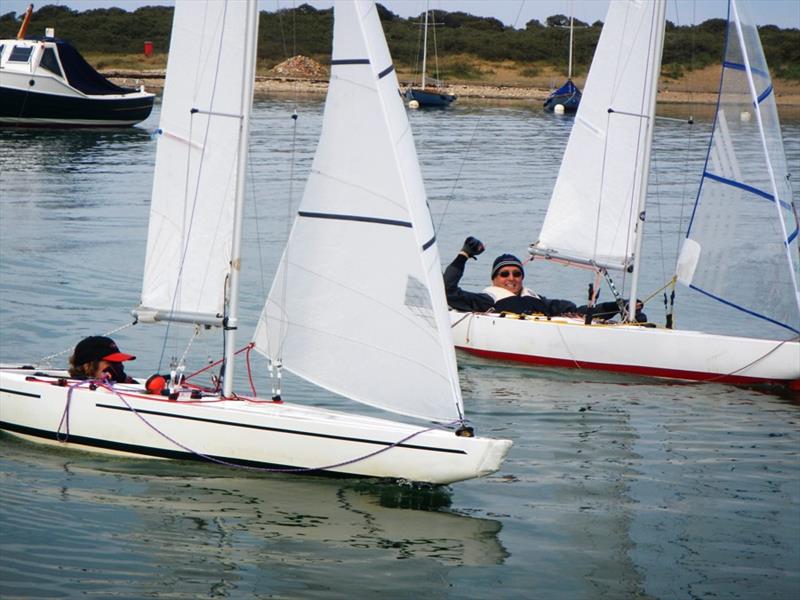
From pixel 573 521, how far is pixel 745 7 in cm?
833

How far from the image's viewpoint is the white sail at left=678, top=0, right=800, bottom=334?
15.6 meters

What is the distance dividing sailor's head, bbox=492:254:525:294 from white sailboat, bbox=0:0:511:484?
6.58 metres

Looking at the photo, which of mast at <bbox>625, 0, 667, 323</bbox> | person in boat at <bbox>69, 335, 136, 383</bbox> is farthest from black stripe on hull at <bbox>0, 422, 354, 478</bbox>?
mast at <bbox>625, 0, 667, 323</bbox>

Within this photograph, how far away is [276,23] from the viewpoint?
10325 cm

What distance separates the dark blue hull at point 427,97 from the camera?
6900 cm

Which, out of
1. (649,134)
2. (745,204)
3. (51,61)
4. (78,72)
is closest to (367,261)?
(745,204)

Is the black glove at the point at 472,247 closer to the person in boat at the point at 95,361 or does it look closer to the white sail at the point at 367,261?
the white sail at the point at 367,261

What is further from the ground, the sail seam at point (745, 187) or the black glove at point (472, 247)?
the sail seam at point (745, 187)

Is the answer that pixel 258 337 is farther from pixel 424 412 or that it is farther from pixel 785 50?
pixel 785 50

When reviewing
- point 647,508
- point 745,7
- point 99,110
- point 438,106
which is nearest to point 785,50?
point 438,106

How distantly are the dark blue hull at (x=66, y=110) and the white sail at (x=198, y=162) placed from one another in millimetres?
36408

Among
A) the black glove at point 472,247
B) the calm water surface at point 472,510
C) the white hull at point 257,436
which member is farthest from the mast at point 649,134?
the white hull at point 257,436

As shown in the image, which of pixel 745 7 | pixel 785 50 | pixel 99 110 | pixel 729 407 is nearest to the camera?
pixel 729 407

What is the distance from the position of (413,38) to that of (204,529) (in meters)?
91.0
